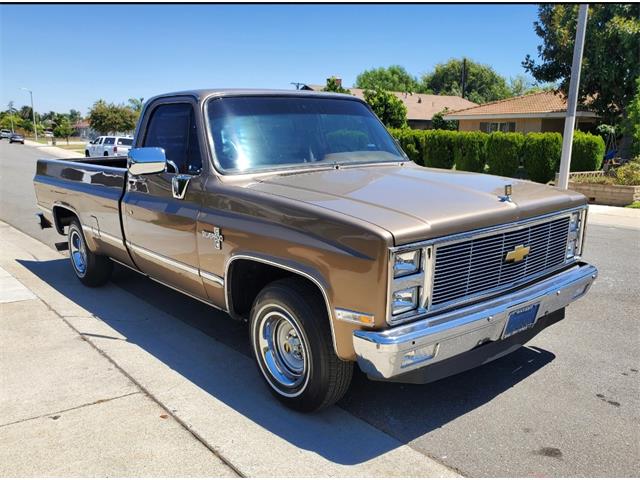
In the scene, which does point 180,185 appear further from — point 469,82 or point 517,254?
point 469,82

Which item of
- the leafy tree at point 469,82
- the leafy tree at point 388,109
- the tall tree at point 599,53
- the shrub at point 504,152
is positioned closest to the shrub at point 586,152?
the shrub at point 504,152

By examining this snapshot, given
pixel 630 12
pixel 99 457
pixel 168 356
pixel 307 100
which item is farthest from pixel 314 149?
pixel 630 12

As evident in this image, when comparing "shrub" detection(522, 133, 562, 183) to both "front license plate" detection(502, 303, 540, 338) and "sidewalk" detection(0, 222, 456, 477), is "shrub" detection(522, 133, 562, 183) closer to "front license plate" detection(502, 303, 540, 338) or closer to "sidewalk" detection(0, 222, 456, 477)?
"sidewalk" detection(0, 222, 456, 477)

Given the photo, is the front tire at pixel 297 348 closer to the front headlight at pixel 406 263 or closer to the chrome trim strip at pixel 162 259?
the front headlight at pixel 406 263

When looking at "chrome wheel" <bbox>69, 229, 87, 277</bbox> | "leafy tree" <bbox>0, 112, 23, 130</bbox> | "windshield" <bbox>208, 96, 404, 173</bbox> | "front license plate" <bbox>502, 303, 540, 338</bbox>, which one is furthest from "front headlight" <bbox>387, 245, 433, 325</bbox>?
"leafy tree" <bbox>0, 112, 23, 130</bbox>

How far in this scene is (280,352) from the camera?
3773 mm

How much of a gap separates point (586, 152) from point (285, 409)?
54.0ft

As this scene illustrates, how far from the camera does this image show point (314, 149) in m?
4.49

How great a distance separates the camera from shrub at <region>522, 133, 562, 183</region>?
57.2 feet

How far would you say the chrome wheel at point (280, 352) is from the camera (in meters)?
3.63

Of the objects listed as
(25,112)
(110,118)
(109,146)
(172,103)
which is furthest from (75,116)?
(172,103)

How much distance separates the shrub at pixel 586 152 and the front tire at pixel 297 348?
16196mm

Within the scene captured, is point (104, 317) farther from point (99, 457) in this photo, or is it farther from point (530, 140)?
point (530, 140)

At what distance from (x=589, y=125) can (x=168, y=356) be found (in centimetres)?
3207
